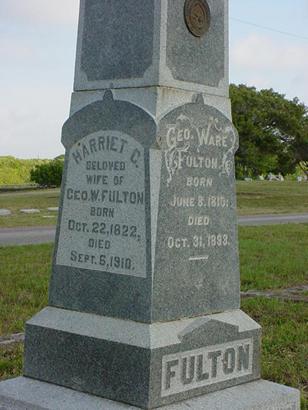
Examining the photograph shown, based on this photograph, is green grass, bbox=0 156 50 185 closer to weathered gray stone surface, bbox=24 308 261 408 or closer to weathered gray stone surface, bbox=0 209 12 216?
weathered gray stone surface, bbox=0 209 12 216

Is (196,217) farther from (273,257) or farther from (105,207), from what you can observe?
(273,257)

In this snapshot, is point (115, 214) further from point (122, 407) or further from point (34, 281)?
point (34, 281)

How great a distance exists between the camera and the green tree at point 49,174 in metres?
41.2

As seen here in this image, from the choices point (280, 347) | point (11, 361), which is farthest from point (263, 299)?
point (11, 361)

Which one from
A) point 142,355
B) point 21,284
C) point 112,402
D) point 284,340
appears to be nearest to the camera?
point 142,355

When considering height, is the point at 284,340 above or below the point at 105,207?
below

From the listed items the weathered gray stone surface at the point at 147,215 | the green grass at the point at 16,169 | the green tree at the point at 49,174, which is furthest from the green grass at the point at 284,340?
the green grass at the point at 16,169


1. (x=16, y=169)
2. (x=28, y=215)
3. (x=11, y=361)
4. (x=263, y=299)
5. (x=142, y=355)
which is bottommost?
(x=11, y=361)

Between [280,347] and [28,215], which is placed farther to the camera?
[28,215]

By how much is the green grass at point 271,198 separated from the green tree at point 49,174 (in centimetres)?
974

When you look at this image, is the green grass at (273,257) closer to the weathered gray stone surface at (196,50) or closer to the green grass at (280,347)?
the green grass at (280,347)

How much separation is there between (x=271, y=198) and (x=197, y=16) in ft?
97.2

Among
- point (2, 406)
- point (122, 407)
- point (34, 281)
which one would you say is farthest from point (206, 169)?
point (34, 281)

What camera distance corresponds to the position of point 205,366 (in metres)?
4.39
